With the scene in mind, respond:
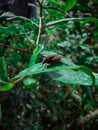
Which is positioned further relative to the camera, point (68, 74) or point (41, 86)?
point (41, 86)

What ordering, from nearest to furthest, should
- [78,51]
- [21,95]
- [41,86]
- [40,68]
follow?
[40,68] < [78,51] < [21,95] < [41,86]

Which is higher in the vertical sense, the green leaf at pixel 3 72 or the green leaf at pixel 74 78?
the green leaf at pixel 3 72

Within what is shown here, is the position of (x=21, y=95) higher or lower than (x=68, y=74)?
lower

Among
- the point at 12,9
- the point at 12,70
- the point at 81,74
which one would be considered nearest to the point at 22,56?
the point at 12,70

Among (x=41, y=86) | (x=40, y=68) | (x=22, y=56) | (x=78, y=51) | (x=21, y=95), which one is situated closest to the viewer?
(x=40, y=68)

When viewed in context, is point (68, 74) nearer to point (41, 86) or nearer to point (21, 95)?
point (21, 95)

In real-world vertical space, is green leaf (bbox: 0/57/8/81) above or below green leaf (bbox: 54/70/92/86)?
above

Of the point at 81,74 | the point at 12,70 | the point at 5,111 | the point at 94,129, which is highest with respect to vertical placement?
the point at 81,74

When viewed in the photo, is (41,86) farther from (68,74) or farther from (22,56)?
(68,74)
